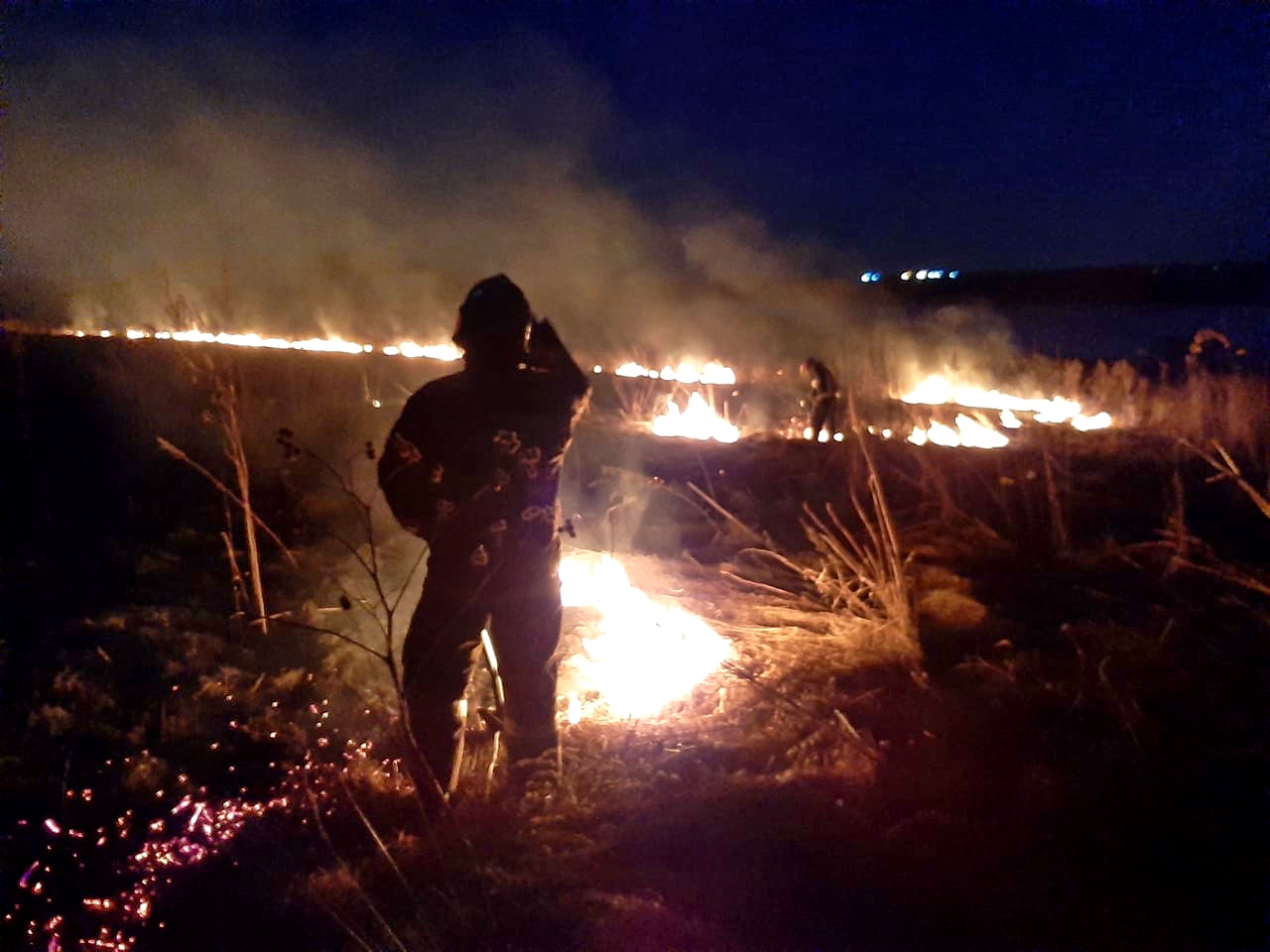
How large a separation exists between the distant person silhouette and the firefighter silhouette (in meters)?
7.16

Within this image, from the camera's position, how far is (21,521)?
18.9 feet

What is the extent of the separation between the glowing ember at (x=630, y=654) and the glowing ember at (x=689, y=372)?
30.8ft

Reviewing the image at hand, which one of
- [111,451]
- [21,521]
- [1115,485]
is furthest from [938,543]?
[111,451]

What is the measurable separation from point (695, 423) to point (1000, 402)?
586 centimetres

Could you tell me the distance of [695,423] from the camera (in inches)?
425

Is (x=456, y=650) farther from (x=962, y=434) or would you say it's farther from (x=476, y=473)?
(x=962, y=434)

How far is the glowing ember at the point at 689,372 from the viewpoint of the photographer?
14552mm

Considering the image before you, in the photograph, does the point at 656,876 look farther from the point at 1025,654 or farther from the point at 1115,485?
the point at 1115,485

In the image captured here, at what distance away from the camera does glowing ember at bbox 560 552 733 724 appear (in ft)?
12.7

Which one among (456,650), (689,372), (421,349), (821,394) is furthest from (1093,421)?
(421,349)

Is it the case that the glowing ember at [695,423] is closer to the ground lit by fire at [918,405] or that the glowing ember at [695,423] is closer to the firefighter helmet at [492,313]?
the ground lit by fire at [918,405]

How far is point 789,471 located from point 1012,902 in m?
6.32

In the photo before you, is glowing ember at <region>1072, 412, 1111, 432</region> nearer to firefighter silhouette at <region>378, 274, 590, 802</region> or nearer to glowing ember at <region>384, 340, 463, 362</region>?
glowing ember at <region>384, 340, 463, 362</region>

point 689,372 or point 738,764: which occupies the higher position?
point 689,372
